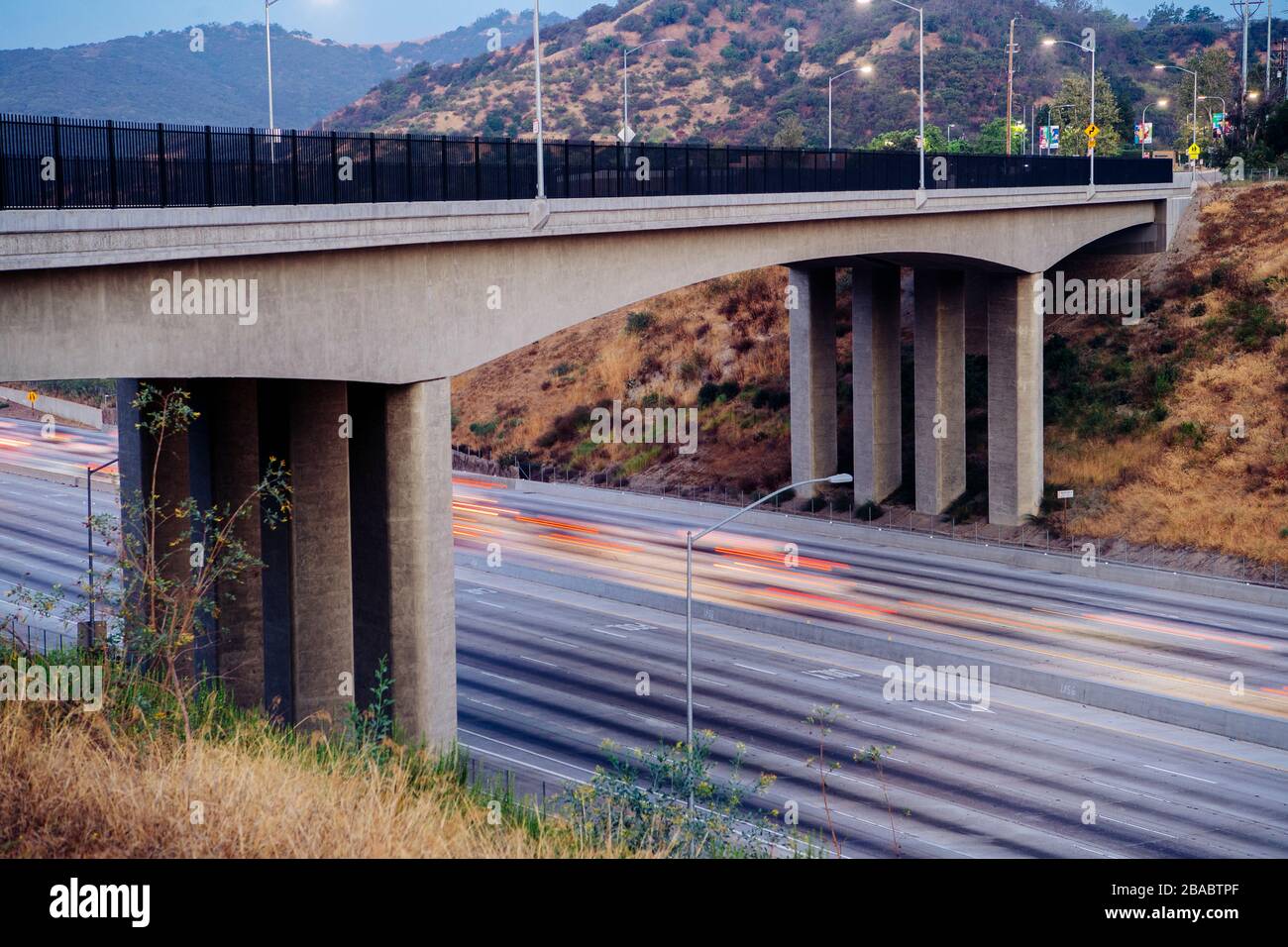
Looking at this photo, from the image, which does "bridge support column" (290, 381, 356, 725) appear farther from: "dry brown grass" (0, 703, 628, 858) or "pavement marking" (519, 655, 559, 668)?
"pavement marking" (519, 655, 559, 668)

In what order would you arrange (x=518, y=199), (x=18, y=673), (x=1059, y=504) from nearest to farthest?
(x=18, y=673), (x=518, y=199), (x=1059, y=504)

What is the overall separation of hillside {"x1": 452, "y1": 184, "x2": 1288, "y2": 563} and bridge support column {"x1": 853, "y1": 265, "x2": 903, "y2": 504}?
1.58 m

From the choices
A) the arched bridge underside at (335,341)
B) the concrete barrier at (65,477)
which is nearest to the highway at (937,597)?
the arched bridge underside at (335,341)

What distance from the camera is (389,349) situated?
86.2ft

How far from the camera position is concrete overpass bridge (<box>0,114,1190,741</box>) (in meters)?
20.5

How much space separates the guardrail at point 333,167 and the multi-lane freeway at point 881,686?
12.3 metres

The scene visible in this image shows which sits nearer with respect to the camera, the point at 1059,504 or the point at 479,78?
the point at 1059,504

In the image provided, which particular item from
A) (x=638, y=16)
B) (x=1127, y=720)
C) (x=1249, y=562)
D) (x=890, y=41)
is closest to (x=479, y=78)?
(x=638, y=16)

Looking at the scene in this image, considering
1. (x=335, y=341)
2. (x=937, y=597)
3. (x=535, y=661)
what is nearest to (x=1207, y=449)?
(x=937, y=597)

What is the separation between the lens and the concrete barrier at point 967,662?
3538 centimetres

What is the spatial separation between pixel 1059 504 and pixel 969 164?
47.0 feet

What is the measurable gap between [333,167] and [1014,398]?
3693cm

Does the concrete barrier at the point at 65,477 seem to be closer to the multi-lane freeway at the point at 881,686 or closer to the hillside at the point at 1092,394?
the multi-lane freeway at the point at 881,686

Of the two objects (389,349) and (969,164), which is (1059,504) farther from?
(389,349)
